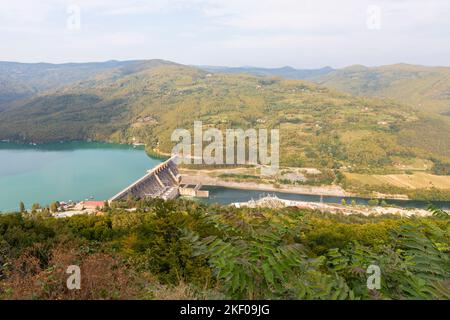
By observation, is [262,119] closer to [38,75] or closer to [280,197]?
[280,197]

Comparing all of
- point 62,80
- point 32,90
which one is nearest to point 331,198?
point 32,90

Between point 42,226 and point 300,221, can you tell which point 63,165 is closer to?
point 42,226

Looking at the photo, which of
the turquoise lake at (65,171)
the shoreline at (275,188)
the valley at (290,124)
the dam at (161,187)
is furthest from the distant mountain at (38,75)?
the shoreline at (275,188)

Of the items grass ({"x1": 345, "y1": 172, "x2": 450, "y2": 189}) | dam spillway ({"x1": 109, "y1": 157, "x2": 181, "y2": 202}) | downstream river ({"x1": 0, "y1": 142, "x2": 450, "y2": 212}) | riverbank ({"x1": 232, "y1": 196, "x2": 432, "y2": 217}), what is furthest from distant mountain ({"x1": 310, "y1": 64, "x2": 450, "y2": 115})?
dam spillway ({"x1": 109, "y1": 157, "x2": 181, "y2": 202})

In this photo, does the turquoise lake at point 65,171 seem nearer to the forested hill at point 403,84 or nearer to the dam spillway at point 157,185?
the dam spillway at point 157,185

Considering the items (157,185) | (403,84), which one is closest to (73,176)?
(157,185)
